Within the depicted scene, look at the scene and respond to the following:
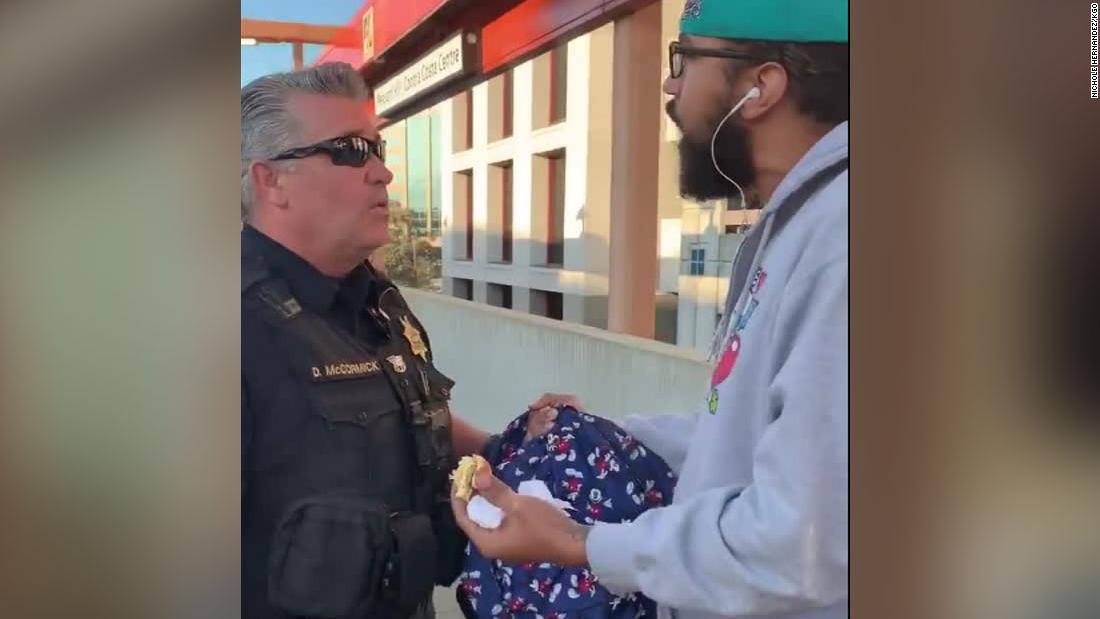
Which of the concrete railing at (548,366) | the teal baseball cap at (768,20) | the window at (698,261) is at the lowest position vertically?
the concrete railing at (548,366)

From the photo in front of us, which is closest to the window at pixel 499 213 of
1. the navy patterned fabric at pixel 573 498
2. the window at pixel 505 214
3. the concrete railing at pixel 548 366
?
the window at pixel 505 214

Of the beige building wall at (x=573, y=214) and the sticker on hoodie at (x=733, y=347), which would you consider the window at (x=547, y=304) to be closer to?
the beige building wall at (x=573, y=214)

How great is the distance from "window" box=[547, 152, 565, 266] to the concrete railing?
0.43ft

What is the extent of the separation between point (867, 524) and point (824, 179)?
847mm

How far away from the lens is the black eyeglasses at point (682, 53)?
5.10ft

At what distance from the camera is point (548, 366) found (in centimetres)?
159

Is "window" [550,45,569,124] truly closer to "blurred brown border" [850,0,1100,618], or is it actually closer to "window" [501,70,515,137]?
"window" [501,70,515,137]

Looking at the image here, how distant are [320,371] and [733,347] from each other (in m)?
0.73

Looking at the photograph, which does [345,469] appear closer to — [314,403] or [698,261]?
[314,403]

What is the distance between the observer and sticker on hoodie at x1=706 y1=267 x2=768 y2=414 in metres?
1.52

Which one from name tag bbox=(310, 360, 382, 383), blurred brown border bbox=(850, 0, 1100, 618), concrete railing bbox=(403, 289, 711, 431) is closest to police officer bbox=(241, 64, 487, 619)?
name tag bbox=(310, 360, 382, 383)

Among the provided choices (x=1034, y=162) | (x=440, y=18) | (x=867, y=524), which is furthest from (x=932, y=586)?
(x=440, y=18)

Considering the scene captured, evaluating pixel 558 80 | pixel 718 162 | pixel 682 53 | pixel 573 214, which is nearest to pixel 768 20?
pixel 682 53

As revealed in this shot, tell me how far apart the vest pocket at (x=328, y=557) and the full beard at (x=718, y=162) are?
0.82 metres
